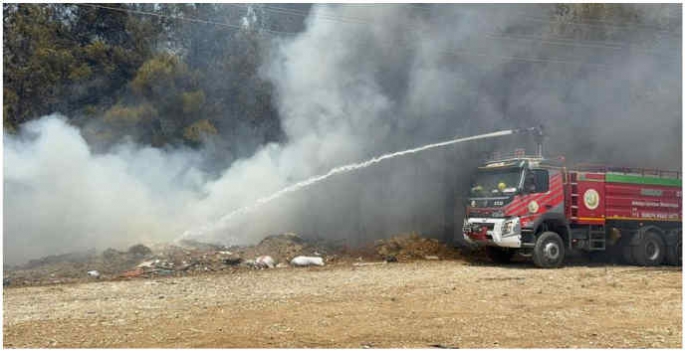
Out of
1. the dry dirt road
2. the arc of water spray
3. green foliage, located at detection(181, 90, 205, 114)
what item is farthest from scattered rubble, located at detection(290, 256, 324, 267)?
green foliage, located at detection(181, 90, 205, 114)

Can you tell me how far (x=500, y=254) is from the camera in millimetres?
14820

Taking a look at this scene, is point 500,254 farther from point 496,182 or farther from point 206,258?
point 206,258

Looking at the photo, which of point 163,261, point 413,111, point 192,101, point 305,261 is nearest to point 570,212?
point 413,111

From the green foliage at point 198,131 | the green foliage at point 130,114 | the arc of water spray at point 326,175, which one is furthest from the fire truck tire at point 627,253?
the green foliage at point 130,114

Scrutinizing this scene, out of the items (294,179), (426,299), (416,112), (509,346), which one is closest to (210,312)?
(426,299)

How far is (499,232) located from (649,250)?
4.30 metres

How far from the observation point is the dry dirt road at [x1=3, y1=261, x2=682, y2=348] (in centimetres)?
675

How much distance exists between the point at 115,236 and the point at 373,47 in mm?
8655

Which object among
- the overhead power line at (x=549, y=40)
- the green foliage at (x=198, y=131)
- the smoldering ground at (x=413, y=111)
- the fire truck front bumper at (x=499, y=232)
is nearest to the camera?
the fire truck front bumper at (x=499, y=232)

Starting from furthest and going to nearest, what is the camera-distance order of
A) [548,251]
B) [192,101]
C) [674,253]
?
1. [192,101]
2. [674,253]
3. [548,251]

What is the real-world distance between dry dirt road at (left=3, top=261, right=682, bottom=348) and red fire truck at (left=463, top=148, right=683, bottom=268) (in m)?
1.18

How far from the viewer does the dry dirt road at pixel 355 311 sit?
6.75 meters

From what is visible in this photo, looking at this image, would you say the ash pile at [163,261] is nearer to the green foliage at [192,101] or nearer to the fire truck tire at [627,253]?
the fire truck tire at [627,253]

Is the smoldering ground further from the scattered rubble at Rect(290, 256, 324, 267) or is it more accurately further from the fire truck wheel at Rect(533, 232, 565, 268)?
the fire truck wheel at Rect(533, 232, 565, 268)
